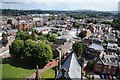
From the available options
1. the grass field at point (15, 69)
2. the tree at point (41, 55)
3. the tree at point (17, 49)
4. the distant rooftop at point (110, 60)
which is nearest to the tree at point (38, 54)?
the tree at point (41, 55)

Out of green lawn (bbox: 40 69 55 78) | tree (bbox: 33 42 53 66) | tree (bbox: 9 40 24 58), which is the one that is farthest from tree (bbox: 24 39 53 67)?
tree (bbox: 9 40 24 58)

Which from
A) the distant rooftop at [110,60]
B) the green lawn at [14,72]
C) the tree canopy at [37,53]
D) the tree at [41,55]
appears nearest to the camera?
the green lawn at [14,72]

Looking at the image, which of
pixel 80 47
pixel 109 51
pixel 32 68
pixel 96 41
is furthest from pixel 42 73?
pixel 96 41

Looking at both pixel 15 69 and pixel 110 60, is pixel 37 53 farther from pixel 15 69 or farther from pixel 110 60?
pixel 110 60

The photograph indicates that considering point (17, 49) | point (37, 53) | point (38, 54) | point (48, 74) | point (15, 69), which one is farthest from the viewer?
point (17, 49)

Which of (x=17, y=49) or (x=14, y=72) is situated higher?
(x=17, y=49)

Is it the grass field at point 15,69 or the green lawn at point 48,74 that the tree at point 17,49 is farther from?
the green lawn at point 48,74

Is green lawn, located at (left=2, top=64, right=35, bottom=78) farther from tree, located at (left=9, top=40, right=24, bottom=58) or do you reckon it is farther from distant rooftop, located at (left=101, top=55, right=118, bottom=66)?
distant rooftop, located at (left=101, top=55, right=118, bottom=66)

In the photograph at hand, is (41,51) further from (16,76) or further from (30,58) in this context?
(16,76)

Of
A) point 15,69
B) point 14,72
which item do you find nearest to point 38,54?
point 15,69
